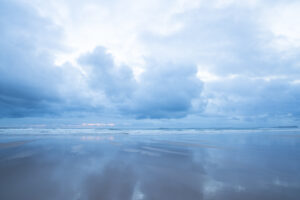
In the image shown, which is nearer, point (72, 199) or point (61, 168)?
point (72, 199)

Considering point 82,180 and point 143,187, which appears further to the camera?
point 82,180

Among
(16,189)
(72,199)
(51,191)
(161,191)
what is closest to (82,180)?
(51,191)

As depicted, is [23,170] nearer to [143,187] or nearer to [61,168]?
[61,168]

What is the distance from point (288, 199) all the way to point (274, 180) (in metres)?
1.84

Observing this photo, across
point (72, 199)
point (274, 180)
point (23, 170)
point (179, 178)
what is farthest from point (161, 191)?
point (23, 170)

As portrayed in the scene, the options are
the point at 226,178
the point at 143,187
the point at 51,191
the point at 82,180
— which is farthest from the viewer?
the point at 226,178

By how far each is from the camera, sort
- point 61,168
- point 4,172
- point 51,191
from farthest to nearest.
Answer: point 61,168 < point 4,172 < point 51,191

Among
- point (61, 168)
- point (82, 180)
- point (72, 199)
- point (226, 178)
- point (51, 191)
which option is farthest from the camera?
point (61, 168)

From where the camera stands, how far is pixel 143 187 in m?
5.75

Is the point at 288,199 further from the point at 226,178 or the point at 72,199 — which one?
the point at 72,199

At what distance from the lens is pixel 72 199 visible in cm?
476

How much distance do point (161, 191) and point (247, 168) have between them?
5.23 metres

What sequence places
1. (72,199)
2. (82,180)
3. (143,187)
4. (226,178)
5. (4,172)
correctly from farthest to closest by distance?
(4,172), (226,178), (82,180), (143,187), (72,199)

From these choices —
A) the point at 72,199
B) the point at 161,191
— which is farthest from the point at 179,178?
the point at 72,199
